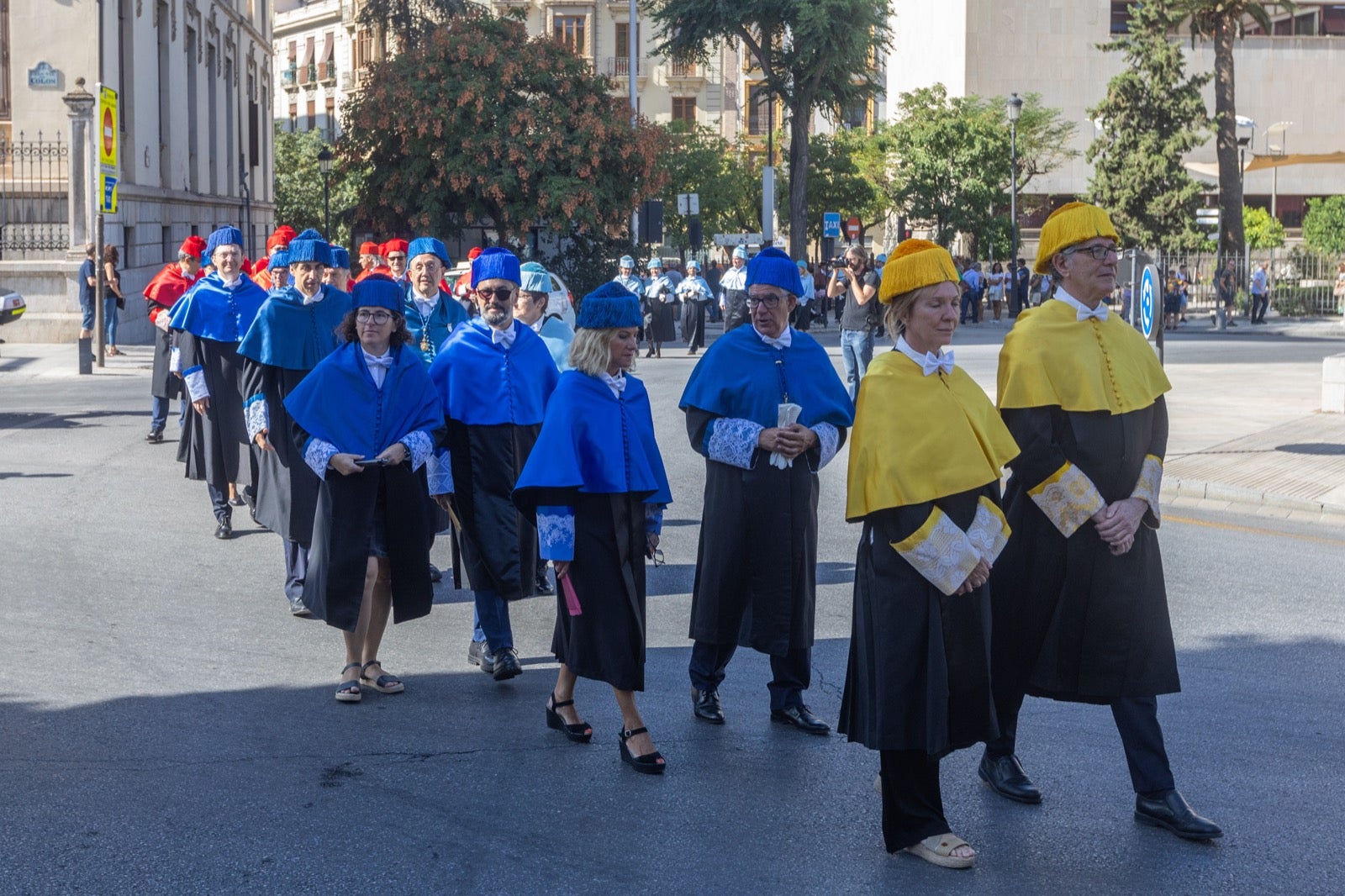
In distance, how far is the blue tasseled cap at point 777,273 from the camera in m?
6.38

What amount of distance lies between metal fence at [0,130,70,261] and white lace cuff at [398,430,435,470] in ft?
78.8

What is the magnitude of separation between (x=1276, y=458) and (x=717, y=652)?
9.35 meters

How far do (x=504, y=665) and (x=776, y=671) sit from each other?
139 cm

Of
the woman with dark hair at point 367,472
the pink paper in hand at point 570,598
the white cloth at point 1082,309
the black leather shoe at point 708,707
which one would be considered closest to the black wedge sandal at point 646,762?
the pink paper in hand at point 570,598

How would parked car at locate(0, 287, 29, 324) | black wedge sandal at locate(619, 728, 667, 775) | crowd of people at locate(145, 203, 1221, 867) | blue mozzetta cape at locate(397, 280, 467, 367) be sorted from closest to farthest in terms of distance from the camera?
crowd of people at locate(145, 203, 1221, 867) → black wedge sandal at locate(619, 728, 667, 775) → blue mozzetta cape at locate(397, 280, 467, 367) → parked car at locate(0, 287, 29, 324)

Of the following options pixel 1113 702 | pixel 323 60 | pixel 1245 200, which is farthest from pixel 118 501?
pixel 323 60

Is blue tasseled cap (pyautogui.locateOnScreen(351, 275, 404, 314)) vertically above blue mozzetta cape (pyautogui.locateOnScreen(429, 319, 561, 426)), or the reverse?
blue tasseled cap (pyautogui.locateOnScreen(351, 275, 404, 314))

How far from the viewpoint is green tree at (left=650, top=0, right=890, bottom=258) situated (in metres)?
46.8

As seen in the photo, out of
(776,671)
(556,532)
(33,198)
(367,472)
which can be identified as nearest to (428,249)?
(367,472)

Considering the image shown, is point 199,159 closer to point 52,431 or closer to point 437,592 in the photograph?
point 52,431

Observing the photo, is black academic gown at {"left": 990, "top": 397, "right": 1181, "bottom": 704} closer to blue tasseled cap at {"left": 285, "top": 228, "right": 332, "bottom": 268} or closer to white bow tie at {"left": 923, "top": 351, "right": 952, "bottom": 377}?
white bow tie at {"left": 923, "top": 351, "right": 952, "bottom": 377}

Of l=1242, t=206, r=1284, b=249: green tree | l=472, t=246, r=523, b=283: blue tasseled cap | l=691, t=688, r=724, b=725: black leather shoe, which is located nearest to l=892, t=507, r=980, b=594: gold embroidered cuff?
l=691, t=688, r=724, b=725: black leather shoe

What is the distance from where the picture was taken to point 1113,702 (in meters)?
5.38

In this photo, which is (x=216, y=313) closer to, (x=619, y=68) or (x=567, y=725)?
(x=567, y=725)
